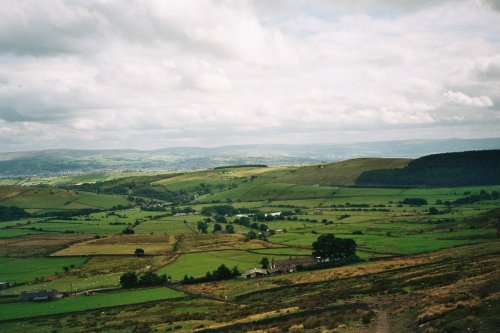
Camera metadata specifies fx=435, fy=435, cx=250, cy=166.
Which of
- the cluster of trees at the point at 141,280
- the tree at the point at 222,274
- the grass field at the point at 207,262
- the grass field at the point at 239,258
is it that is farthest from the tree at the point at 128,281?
the tree at the point at 222,274

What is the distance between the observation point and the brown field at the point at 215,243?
116812mm

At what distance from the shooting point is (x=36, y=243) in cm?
13125

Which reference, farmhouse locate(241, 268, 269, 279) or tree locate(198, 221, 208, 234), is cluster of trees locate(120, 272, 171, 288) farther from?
tree locate(198, 221, 208, 234)

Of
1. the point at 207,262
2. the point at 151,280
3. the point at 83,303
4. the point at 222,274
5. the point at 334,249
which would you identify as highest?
the point at 334,249

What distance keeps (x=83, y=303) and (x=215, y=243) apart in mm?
59775

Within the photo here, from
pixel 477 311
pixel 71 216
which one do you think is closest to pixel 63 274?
pixel 477 311

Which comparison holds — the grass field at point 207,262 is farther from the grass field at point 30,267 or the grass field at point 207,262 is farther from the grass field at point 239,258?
the grass field at point 30,267

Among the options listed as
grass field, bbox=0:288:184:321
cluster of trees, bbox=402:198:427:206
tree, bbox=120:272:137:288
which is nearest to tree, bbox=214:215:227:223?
cluster of trees, bbox=402:198:427:206

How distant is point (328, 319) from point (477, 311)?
11834 millimetres

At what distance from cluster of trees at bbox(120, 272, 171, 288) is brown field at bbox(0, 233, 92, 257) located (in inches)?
1962

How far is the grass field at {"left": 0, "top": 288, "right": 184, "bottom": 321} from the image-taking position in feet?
212

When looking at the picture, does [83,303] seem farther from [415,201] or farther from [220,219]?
[415,201]

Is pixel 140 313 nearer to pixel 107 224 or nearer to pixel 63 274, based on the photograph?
pixel 63 274

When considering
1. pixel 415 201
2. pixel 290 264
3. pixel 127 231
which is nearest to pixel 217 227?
pixel 127 231
